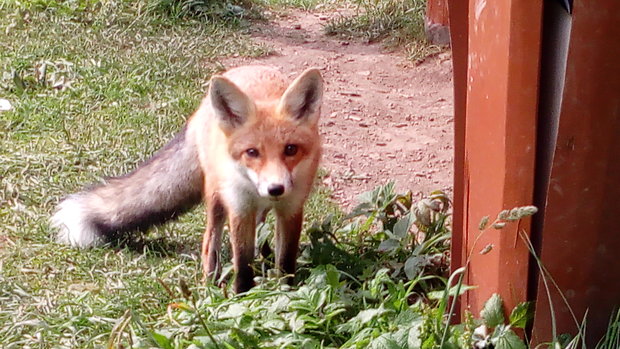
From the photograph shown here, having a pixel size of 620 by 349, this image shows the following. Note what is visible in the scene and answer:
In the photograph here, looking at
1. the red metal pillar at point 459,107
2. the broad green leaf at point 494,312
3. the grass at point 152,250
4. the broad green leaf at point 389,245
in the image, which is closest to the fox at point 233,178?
the grass at point 152,250

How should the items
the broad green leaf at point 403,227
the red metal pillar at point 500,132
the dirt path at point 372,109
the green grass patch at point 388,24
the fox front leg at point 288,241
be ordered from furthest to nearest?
the green grass patch at point 388,24 < the dirt path at point 372,109 < the broad green leaf at point 403,227 < the fox front leg at point 288,241 < the red metal pillar at point 500,132

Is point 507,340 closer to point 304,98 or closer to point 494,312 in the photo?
point 494,312

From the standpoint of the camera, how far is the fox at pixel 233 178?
12.3ft

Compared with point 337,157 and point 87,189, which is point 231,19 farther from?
point 87,189

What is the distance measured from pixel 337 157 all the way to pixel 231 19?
267cm

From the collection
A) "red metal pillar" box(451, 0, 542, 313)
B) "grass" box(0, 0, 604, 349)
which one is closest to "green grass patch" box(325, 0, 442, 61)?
"grass" box(0, 0, 604, 349)

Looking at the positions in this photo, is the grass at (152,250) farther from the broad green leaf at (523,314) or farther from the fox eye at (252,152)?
the fox eye at (252,152)

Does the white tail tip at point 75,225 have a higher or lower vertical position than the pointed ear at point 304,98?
lower

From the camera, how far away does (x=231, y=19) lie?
7.91 meters

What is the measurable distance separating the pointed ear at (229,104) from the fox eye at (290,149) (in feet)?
0.72

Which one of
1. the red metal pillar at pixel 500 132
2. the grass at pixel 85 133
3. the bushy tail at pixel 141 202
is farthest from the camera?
the bushy tail at pixel 141 202

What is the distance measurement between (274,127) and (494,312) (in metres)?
1.19

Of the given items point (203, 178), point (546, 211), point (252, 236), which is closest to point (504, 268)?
point (546, 211)

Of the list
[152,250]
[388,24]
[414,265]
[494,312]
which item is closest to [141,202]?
[152,250]
